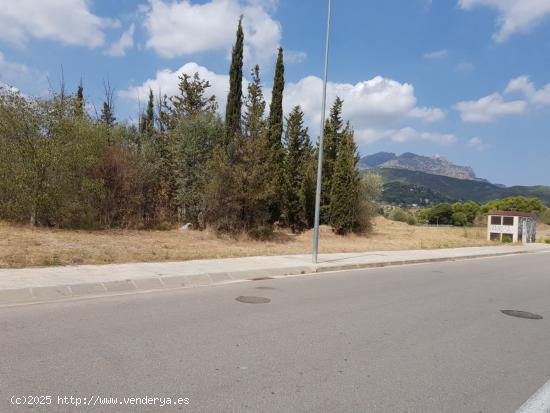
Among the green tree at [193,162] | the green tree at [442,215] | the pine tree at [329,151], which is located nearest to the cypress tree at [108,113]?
the green tree at [193,162]

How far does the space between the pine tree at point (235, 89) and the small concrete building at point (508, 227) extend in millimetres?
25779

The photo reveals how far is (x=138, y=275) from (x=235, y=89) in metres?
17.3

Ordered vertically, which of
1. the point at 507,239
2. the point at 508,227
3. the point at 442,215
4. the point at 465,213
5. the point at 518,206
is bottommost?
the point at 507,239

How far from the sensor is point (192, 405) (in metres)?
3.92

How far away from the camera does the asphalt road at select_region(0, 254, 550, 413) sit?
4199 mm

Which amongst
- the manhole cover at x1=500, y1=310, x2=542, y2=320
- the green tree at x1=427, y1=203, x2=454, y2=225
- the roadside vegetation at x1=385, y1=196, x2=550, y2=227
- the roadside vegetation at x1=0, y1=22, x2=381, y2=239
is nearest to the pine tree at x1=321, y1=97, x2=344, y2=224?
the roadside vegetation at x1=0, y1=22, x2=381, y2=239

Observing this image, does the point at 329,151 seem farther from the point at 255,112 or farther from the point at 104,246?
the point at 104,246

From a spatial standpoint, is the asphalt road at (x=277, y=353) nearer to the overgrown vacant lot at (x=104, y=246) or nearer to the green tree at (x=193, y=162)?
the overgrown vacant lot at (x=104, y=246)

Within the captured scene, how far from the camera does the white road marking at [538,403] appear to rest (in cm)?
429

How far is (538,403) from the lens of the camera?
4457mm

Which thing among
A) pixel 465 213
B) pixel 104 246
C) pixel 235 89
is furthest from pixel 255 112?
pixel 465 213

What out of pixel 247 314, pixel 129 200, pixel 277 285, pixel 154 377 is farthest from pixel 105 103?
pixel 154 377

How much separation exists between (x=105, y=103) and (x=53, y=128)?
38.5ft

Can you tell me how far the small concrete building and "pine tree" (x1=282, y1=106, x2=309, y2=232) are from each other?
1837cm
